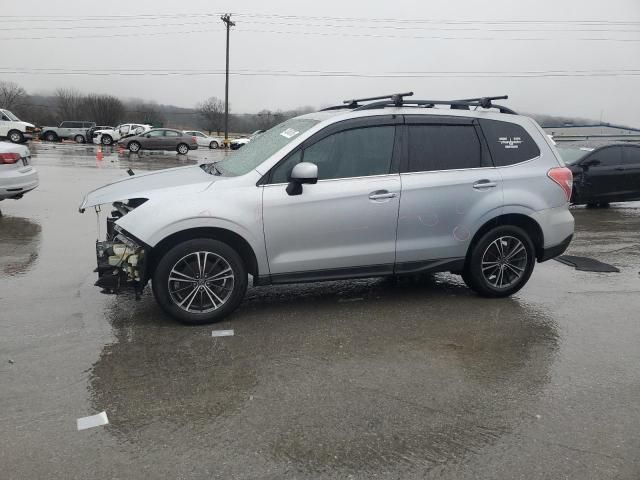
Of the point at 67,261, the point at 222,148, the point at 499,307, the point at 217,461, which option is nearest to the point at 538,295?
the point at 499,307

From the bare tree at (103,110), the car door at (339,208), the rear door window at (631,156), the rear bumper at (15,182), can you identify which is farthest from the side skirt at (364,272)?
the bare tree at (103,110)

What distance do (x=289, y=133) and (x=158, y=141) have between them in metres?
29.7

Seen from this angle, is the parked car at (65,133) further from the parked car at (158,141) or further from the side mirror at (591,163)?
the side mirror at (591,163)

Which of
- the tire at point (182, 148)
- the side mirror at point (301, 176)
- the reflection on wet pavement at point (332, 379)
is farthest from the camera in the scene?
the tire at point (182, 148)

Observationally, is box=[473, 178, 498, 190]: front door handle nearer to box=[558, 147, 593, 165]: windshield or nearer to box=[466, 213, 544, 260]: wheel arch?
box=[466, 213, 544, 260]: wheel arch

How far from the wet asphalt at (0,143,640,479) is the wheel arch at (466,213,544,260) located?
60 centimetres

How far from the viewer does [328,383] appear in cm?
386

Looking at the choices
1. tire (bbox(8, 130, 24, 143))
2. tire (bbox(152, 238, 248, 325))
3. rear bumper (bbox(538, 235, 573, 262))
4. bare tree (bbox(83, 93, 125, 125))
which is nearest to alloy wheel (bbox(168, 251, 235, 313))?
tire (bbox(152, 238, 248, 325))

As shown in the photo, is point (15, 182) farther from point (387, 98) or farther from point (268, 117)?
point (268, 117)

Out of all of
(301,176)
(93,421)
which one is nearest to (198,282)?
(301,176)

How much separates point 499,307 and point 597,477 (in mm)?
2787

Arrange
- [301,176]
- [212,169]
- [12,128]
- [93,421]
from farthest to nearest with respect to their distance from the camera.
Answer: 1. [12,128]
2. [212,169]
3. [301,176]
4. [93,421]

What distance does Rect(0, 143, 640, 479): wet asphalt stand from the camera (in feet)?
9.84

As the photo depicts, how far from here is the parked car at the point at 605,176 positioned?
12.8m
